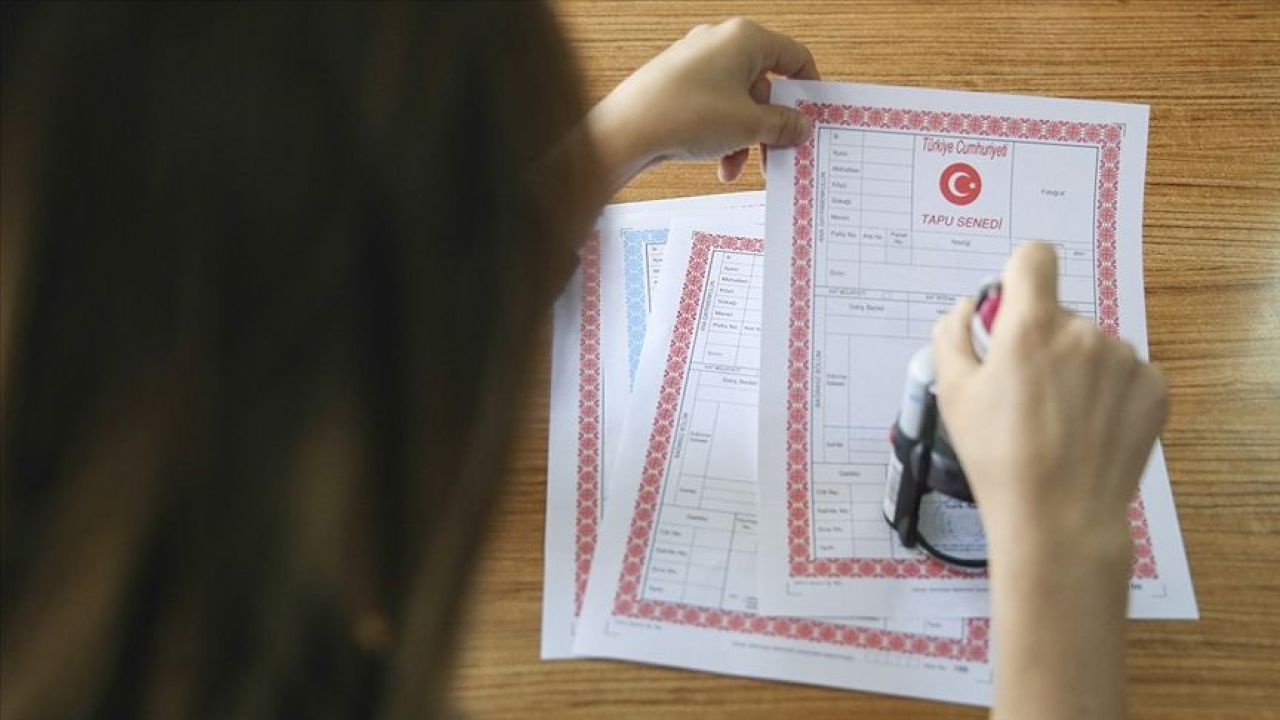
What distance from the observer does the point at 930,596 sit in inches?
24.9

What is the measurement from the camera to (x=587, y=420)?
2.30ft

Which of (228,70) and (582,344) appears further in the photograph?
(582,344)

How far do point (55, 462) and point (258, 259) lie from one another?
11 cm

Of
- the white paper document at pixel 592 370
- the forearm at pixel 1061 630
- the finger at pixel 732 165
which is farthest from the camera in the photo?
the finger at pixel 732 165

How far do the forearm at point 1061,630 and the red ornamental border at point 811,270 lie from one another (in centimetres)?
9

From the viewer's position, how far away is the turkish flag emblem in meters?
0.69

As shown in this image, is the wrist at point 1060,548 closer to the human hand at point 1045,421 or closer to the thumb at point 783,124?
the human hand at point 1045,421

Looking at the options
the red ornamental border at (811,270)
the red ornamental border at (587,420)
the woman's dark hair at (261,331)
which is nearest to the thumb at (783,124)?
the red ornamental border at (811,270)

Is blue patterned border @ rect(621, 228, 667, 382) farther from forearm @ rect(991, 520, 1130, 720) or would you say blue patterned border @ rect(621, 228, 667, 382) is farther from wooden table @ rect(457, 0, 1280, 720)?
forearm @ rect(991, 520, 1130, 720)

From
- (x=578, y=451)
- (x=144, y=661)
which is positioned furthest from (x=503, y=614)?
(x=144, y=661)

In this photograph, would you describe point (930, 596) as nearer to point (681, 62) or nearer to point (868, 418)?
point (868, 418)

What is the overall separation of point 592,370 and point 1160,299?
1.16 feet

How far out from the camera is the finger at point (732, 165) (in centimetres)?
75

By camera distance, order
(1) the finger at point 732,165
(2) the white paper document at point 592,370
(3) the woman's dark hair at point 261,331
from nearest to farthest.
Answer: (3) the woman's dark hair at point 261,331 → (2) the white paper document at point 592,370 → (1) the finger at point 732,165
